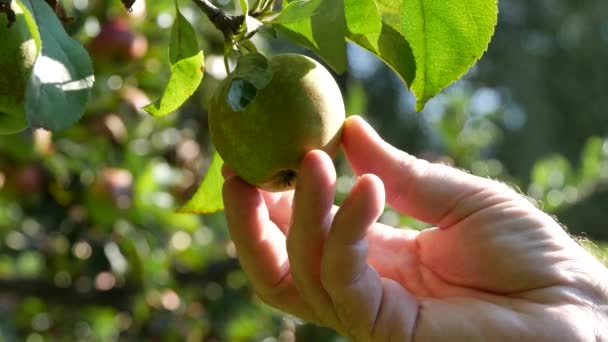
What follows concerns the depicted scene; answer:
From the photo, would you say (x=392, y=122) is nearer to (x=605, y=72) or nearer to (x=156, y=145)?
(x=605, y=72)

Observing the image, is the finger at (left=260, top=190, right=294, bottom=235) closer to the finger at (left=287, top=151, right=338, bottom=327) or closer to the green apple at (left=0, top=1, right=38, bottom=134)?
the finger at (left=287, top=151, right=338, bottom=327)

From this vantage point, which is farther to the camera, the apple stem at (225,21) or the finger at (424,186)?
the finger at (424,186)

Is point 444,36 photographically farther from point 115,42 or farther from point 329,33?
point 115,42

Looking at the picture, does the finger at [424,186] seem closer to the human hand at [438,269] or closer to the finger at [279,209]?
the human hand at [438,269]

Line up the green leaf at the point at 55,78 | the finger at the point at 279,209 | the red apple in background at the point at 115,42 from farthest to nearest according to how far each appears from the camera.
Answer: the red apple in background at the point at 115,42
the finger at the point at 279,209
the green leaf at the point at 55,78

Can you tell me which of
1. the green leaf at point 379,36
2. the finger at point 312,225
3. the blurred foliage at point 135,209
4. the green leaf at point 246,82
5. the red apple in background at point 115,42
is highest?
the green leaf at point 379,36

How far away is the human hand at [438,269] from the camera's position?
92 cm

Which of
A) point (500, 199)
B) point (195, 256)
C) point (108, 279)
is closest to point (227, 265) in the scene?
point (195, 256)

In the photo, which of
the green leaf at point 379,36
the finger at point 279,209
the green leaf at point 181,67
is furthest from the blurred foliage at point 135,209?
the green leaf at point 379,36

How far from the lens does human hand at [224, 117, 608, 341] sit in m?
0.92

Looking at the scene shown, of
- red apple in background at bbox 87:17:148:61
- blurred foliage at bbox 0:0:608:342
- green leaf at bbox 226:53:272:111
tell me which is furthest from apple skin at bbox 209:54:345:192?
red apple in background at bbox 87:17:148:61

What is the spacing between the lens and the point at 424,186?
3.37 ft

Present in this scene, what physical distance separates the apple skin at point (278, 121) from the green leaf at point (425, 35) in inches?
2.4

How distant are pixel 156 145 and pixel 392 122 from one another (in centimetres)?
711
